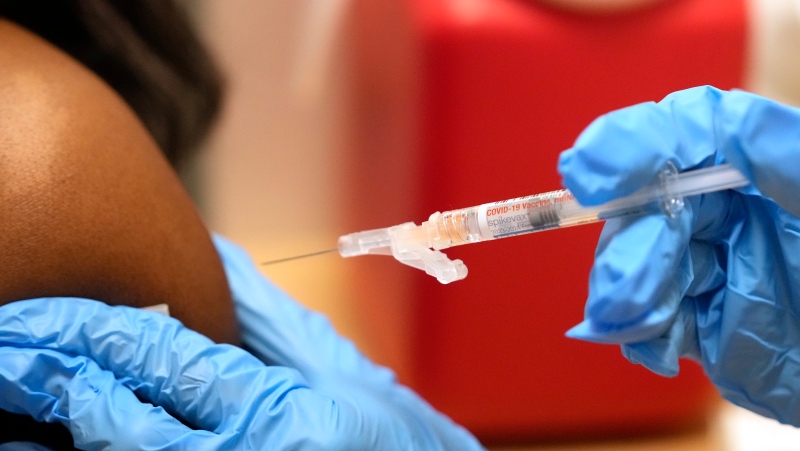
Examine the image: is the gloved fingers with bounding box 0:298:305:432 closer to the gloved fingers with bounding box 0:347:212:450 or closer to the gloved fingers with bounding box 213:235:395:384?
the gloved fingers with bounding box 0:347:212:450

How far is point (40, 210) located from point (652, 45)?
0.80 m

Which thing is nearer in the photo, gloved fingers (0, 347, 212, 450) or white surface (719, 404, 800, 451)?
gloved fingers (0, 347, 212, 450)

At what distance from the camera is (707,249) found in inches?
23.7

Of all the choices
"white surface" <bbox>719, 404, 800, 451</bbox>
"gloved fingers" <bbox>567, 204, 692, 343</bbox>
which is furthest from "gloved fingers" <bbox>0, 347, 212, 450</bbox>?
"white surface" <bbox>719, 404, 800, 451</bbox>

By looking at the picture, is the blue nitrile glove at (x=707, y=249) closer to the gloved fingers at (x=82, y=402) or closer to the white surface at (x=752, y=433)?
the gloved fingers at (x=82, y=402)

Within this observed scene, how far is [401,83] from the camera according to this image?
3.41 ft

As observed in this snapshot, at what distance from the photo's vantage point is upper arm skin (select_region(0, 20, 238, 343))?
64 cm

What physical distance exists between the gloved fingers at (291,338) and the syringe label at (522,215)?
321 millimetres

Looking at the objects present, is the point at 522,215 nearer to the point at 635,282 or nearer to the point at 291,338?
the point at 635,282

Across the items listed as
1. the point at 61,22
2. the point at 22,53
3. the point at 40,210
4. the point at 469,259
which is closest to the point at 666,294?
the point at 469,259

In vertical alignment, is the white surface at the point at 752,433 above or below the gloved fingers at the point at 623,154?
below

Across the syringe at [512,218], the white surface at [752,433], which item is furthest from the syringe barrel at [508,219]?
the white surface at [752,433]

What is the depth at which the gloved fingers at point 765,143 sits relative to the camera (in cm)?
50

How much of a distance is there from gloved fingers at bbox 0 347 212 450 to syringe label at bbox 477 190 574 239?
0.32m
